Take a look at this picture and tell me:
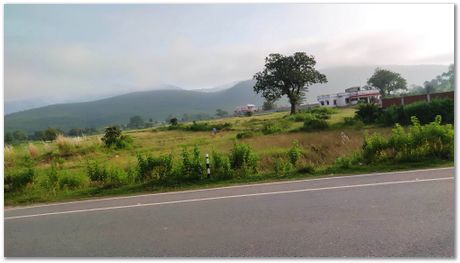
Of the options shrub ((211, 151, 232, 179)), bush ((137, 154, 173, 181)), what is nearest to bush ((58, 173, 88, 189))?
bush ((137, 154, 173, 181))

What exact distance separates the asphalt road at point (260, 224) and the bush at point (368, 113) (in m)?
27.0

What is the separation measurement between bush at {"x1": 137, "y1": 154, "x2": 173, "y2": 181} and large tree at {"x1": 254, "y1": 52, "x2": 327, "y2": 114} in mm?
57369

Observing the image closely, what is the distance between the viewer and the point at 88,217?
6840 millimetres

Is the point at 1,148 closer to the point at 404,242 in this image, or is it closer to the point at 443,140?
the point at 404,242

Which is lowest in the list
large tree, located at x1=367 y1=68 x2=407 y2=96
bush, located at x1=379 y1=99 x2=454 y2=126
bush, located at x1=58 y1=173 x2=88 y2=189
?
bush, located at x1=379 y1=99 x2=454 y2=126

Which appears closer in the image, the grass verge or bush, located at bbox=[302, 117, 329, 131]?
the grass verge

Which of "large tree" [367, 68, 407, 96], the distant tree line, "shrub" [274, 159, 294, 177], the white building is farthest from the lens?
"large tree" [367, 68, 407, 96]

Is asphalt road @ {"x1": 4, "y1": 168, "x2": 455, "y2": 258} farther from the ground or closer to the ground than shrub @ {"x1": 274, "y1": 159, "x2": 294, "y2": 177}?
farther from the ground

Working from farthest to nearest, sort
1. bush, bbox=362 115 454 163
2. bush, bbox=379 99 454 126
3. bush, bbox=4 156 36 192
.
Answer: bush, bbox=379 99 454 126
bush, bbox=4 156 36 192
bush, bbox=362 115 454 163

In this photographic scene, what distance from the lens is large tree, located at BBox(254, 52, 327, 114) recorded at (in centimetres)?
6694

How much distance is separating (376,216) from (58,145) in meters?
26.0

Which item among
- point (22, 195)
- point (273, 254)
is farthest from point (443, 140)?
point (22, 195)

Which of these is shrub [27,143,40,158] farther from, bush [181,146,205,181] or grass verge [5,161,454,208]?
bush [181,146,205,181]

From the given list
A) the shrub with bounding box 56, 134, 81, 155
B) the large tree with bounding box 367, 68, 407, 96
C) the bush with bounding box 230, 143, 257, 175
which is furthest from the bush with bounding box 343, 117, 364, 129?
the large tree with bounding box 367, 68, 407, 96
